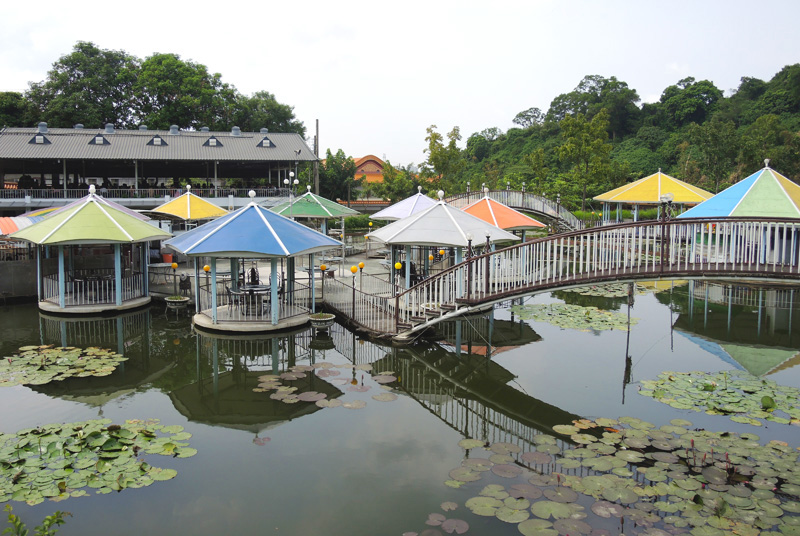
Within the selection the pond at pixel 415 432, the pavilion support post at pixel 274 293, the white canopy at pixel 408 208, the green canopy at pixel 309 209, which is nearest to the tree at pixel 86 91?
the green canopy at pixel 309 209

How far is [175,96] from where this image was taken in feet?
148

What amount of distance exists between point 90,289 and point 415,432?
13156 mm

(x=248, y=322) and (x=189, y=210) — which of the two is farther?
(x=189, y=210)

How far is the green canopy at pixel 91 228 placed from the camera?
16.4 m

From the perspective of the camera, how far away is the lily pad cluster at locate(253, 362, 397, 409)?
34.7ft

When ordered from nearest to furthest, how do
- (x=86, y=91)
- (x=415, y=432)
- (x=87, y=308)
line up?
(x=415, y=432), (x=87, y=308), (x=86, y=91)

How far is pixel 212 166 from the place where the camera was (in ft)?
126

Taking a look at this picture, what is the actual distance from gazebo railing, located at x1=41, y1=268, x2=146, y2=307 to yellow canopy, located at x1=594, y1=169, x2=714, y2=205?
21.4 metres

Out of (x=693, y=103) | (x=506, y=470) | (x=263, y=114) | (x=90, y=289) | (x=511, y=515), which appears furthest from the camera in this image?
(x=693, y=103)

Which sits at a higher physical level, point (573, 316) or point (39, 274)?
point (39, 274)

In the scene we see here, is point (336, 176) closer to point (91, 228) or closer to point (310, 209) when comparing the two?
point (310, 209)

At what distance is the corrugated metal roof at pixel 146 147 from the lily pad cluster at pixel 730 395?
90.3 feet

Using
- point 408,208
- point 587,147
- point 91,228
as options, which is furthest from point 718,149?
point 91,228

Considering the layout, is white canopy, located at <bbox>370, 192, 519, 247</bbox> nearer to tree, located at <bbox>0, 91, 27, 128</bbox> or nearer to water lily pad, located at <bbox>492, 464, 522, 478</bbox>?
water lily pad, located at <bbox>492, 464, 522, 478</bbox>
